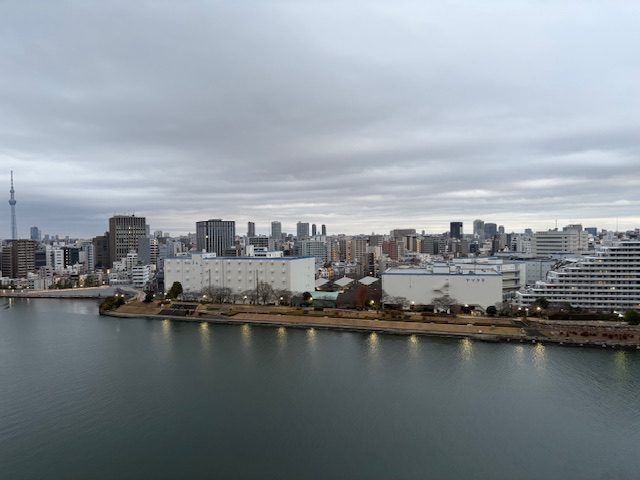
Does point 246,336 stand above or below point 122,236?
below

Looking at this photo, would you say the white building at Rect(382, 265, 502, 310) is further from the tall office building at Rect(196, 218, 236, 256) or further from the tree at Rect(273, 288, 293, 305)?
the tall office building at Rect(196, 218, 236, 256)

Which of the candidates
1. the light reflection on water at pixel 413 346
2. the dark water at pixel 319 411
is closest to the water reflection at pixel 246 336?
the dark water at pixel 319 411

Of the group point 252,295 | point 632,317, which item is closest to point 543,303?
point 632,317

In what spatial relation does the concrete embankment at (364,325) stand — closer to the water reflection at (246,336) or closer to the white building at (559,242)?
the water reflection at (246,336)

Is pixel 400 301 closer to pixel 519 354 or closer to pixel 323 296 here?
pixel 323 296

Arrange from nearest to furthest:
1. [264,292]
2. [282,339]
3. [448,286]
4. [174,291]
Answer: [282,339]
[448,286]
[264,292]
[174,291]

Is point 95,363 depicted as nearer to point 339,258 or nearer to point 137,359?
point 137,359
